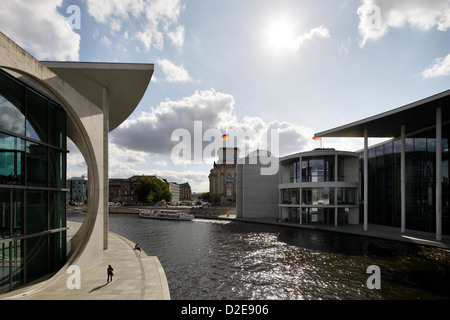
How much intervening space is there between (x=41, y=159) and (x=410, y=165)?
41570 millimetres

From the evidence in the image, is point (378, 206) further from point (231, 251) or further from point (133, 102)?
point (133, 102)

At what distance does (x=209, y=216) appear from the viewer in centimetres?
5284

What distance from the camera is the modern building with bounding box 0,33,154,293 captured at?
11508 millimetres

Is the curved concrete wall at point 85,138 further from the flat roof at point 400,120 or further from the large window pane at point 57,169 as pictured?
the flat roof at point 400,120

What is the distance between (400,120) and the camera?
2866 cm

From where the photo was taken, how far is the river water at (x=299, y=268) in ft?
43.4

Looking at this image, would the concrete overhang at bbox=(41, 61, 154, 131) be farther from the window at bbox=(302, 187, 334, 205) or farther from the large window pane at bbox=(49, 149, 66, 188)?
the window at bbox=(302, 187, 334, 205)

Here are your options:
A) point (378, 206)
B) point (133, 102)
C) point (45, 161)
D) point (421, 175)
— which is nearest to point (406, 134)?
point (421, 175)

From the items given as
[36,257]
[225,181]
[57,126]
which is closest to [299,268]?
[36,257]

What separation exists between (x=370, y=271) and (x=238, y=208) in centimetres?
3624

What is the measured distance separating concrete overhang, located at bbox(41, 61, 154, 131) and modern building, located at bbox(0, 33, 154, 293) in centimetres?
8

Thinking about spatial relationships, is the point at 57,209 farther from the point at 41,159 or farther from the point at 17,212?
the point at 41,159

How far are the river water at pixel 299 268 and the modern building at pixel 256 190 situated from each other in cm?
2270

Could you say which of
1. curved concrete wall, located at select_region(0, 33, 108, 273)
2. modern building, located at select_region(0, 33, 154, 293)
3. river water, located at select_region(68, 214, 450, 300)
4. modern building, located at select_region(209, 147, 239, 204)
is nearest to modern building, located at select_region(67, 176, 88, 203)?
modern building, located at select_region(209, 147, 239, 204)
